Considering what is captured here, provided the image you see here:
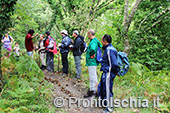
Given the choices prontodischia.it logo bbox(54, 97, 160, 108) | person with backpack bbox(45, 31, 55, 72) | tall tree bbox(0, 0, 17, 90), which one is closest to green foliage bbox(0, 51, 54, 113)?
prontodischia.it logo bbox(54, 97, 160, 108)

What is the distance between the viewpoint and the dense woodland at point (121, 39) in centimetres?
394

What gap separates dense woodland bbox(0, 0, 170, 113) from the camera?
12.9 ft

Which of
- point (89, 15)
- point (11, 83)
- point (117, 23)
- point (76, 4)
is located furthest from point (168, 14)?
point (11, 83)

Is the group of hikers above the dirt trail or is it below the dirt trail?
above

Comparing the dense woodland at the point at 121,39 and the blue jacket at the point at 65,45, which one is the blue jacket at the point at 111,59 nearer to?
the dense woodland at the point at 121,39

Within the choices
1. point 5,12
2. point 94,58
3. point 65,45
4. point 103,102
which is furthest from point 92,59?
point 5,12

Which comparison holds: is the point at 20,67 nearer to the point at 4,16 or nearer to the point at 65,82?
the point at 4,16

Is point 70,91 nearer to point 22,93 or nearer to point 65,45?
point 22,93

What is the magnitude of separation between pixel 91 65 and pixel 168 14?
17.4ft

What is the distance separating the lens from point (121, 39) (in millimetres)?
7281

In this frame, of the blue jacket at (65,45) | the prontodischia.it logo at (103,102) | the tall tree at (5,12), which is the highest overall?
the tall tree at (5,12)

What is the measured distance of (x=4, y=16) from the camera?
368cm

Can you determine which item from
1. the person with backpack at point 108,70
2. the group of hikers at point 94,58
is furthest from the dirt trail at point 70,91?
the person with backpack at point 108,70

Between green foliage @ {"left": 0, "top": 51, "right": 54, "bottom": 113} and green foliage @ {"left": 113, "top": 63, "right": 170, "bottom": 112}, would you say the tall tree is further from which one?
green foliage @ {"left": 113, "top": 63, "right": 170, "bottom": 112}
